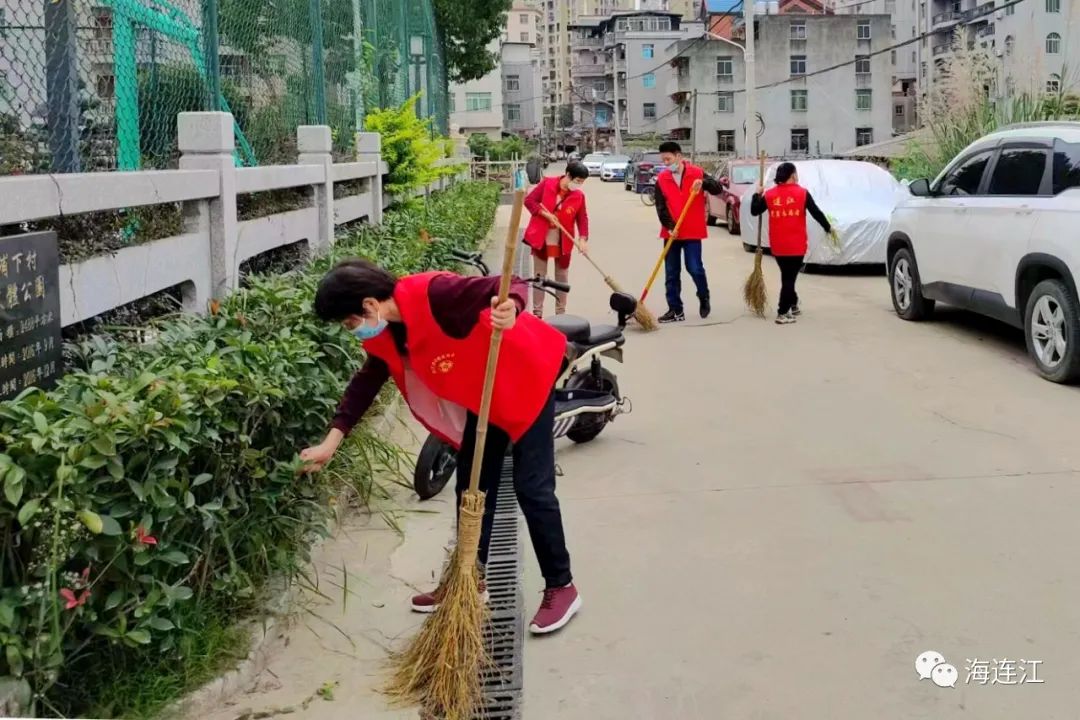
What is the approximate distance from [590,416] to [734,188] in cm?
1568

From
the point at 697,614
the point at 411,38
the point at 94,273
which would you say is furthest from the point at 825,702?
the point at 411,38

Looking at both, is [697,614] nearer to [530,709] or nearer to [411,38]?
[530,709]

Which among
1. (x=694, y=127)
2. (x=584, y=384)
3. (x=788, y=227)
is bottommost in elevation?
(x=584, y=384)

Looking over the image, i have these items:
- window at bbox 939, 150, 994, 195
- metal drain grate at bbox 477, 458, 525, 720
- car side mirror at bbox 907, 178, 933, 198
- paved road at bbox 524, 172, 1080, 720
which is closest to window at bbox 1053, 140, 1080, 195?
window at bbox 939, 150, 994, 195

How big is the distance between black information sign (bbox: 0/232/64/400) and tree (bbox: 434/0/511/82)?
26.6 metres

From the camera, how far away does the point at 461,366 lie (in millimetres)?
3734

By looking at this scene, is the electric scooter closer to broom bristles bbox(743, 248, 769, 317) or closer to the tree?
broom bristles bbox(743, 248, 769, 317)

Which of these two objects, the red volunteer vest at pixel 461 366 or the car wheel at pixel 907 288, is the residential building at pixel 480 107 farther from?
the red volunteer vest at pixel 461 366

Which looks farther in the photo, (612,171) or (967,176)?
(612,171)

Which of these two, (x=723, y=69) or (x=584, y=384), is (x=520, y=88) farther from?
(x=584, y=384)

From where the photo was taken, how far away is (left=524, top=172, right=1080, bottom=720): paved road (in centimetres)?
362

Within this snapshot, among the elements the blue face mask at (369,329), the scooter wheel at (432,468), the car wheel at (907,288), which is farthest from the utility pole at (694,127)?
the blue face mask at (369,329)

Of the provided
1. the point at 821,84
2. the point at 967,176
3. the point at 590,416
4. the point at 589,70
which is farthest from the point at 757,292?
the point at 589,70

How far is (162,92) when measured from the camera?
19.2 feet
